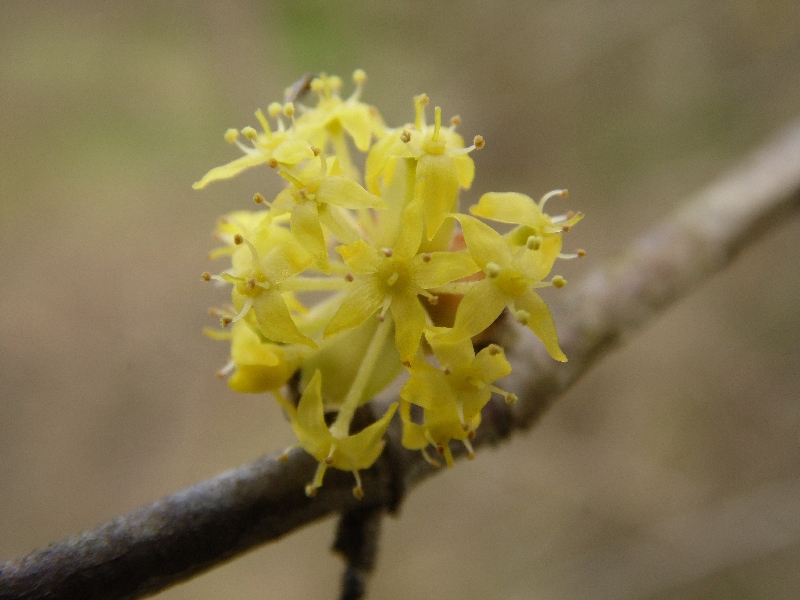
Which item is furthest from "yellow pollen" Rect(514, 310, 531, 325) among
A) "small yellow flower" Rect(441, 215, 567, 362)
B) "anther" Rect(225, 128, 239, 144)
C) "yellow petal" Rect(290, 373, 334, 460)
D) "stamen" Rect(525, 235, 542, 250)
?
"anther" Rect(225, 128, 239, 144)

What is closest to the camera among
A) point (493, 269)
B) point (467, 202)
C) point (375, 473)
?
point (493, 269)

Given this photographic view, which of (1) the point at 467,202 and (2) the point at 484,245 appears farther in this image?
(1) the point at 467,202

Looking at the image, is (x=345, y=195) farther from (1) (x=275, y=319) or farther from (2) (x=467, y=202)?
(2) (x=467, y=202)

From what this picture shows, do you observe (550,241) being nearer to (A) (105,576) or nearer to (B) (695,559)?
(A) (105,576)

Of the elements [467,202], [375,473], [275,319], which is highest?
[275,319]

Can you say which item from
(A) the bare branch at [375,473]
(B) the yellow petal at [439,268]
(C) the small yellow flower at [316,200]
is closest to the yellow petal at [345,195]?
(C) the small yellow flower at [316,200]

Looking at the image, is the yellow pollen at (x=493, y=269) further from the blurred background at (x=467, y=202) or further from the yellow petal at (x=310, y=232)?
the blurred background at (x=467, y=202)

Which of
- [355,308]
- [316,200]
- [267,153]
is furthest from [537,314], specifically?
[267,153]
